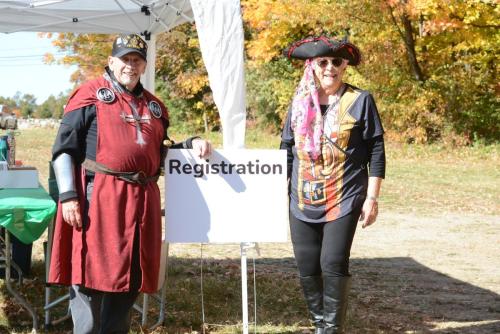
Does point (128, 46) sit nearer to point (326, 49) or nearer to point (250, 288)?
point (326, 49)

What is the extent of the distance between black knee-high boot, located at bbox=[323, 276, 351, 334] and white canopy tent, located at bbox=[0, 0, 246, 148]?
0.98m

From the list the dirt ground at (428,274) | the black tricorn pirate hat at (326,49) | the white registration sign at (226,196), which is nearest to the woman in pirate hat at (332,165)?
the black tricorn pirate hat at (326,49)

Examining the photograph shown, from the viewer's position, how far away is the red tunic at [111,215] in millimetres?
3557

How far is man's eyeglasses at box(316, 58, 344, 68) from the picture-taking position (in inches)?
162

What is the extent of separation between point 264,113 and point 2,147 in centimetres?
2364

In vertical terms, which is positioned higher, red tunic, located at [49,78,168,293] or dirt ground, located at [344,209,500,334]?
red tunic, located at [49,78,168,293]

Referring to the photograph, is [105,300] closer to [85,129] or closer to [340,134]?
A: [85,129]

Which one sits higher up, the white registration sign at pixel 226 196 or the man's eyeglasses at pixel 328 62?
the man's eyeglasses at pixel 328 62

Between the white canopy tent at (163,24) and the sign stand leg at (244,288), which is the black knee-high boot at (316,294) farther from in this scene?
the white canopy tent at (163,24)

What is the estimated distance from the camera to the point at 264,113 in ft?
95.0

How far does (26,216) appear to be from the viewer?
4.47m

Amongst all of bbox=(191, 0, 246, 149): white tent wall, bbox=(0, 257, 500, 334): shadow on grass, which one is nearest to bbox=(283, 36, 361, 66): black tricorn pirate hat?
bbox=(191, 0, 246, 149): white tent wall

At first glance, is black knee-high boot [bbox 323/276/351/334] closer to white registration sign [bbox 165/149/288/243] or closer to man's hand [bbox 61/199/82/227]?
white registration sign [bbox 165/149/288/243]

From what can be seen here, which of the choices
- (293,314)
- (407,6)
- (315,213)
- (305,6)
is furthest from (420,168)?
(315,213)
